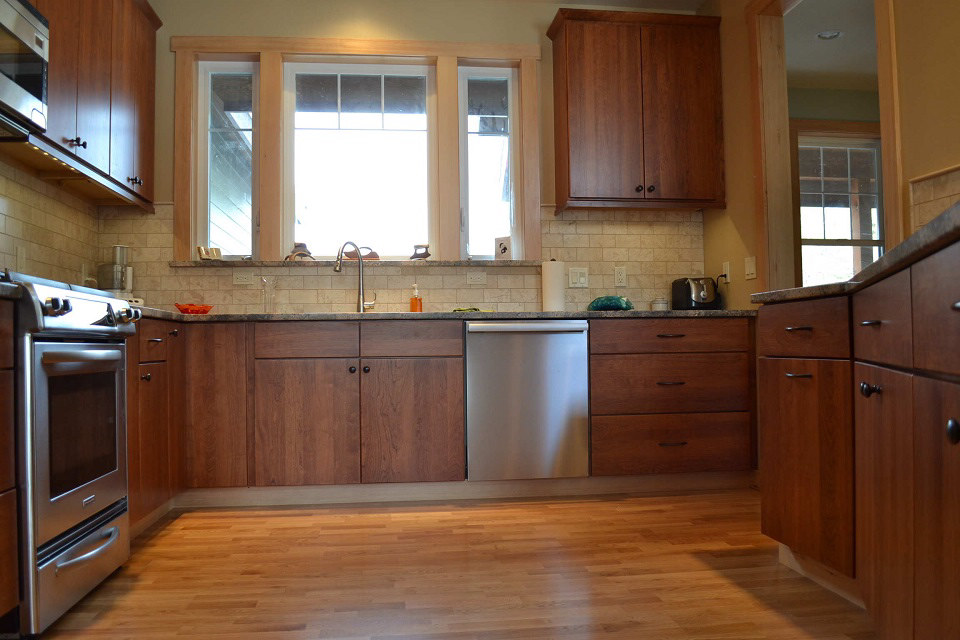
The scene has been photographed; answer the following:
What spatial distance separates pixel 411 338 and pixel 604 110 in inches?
64.2

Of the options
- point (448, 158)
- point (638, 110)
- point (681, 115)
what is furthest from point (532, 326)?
point (681, 115)

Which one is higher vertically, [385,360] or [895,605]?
[385,360]

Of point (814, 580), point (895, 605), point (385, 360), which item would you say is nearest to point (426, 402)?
point (385, 360)

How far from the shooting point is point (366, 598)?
5.79ft

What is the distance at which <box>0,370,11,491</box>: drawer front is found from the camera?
1.46m

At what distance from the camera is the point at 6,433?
4.84ft

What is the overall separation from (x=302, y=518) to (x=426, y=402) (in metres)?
0.70

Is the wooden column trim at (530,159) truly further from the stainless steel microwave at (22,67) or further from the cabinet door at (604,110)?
the stainless steel microwave at (22,67)

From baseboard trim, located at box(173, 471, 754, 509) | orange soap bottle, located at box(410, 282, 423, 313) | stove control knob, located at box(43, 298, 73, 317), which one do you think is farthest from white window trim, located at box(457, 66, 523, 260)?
stove control knob, located at box(43, 298, 73, 317)

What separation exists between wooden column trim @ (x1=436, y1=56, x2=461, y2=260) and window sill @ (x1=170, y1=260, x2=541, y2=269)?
65 millimetres

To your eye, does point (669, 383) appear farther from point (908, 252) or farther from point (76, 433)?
point (76, 433)

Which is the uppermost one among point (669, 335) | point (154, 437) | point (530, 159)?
point (530, 159)

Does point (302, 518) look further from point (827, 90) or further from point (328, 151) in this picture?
point (827, 90)

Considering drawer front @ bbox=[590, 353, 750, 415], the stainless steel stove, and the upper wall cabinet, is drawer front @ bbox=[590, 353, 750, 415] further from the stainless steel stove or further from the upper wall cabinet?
the stainless steel stove
